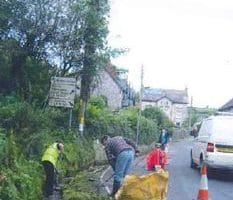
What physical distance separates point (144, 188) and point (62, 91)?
9.49 m

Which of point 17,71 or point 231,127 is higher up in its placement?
point 17,71

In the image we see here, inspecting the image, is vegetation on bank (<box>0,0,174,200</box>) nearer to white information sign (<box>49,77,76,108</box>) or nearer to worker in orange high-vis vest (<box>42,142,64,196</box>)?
white information sign (<box>49,77,76,108</box>)

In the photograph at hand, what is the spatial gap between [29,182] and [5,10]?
11119 millimetres

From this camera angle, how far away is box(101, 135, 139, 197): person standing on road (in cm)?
1327

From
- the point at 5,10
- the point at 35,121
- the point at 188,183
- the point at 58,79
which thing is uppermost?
the point at 5,10

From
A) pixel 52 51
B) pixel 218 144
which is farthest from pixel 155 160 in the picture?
pixel 52 51

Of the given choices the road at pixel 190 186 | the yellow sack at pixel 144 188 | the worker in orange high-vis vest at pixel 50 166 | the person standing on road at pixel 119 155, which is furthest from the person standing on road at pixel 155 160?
the yellow sack at pixel 144 188

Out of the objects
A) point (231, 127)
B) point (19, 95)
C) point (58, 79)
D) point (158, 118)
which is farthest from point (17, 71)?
point (158, 118)

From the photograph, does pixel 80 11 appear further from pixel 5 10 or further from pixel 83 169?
pixel 83 169

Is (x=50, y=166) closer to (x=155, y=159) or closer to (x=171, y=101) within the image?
(x=155, y=159)

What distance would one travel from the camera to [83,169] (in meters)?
19.8

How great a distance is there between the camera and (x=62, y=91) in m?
20.3

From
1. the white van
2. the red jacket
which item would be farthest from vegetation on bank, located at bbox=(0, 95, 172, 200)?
the white van

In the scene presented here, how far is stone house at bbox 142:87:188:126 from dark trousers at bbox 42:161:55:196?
347 feet
